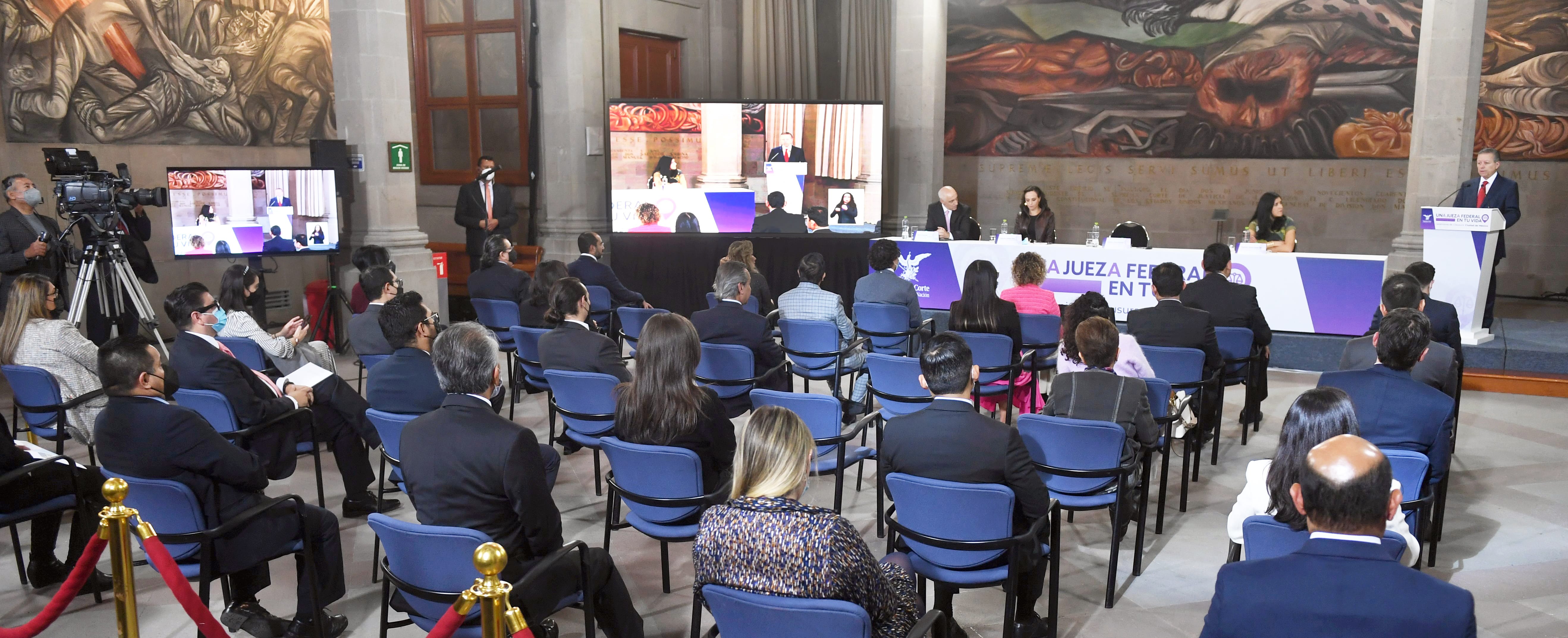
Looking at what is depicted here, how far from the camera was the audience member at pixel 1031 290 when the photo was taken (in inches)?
244

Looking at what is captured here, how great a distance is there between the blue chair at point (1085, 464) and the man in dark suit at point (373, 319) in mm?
3291

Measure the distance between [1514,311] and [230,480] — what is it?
11187mm

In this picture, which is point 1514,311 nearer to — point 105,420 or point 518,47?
point 518,47

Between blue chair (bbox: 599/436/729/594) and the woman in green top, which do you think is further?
the woman in green top

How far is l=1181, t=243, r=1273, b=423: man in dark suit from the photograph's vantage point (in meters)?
5.82

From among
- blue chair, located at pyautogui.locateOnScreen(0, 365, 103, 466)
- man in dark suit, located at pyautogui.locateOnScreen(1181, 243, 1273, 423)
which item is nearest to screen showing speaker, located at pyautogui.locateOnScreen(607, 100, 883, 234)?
man in dark suit, located at pyautogui.locateOnScreen(1181, 243, 1273, 423)

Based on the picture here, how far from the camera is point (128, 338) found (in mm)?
3227

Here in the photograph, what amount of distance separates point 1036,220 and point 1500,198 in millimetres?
3393

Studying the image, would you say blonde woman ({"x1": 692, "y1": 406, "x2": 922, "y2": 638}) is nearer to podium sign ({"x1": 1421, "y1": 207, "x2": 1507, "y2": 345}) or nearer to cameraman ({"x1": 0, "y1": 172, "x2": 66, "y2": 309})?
cameraman ({"x1": 0, "y1": 172, "x2": 66, "y2": 309})

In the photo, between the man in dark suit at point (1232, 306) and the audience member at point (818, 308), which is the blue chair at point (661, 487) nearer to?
the audience member at point (818, 308)

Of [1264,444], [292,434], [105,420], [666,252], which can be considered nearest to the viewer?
[105,420]

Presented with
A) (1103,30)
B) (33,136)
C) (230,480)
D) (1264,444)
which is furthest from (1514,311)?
(33,136)

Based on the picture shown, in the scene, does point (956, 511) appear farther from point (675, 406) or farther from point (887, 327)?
point (887, 327)

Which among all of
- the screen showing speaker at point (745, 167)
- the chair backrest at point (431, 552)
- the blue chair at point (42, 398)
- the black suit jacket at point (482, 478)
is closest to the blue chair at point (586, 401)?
the black suit jacket at point (482, 478)
